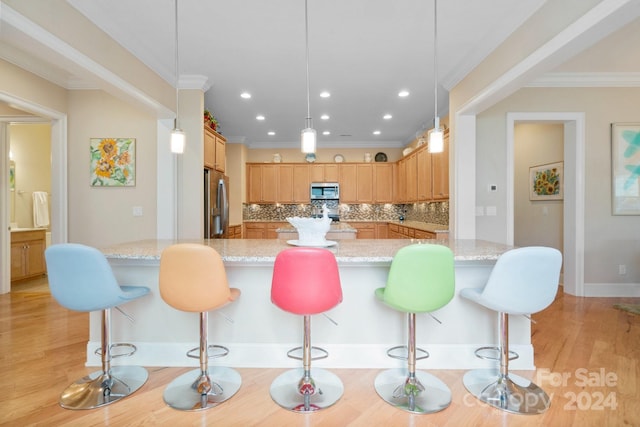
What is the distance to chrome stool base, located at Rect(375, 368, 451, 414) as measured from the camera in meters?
1.80

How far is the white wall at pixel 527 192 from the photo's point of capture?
4566 millimetres

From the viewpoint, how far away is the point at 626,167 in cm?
384

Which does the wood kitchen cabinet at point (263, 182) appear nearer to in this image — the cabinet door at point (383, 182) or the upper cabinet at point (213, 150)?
the cabinet door at point (383, 182)

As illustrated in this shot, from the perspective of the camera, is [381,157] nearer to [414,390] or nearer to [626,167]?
[626,167]

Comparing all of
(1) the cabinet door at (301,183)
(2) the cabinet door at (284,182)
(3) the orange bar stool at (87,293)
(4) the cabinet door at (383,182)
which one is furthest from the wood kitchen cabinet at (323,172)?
(3) the orange bar stool at (87,293)

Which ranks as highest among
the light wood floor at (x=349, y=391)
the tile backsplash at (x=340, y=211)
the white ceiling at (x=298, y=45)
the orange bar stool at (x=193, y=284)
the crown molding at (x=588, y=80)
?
the white ceiling at (x=298, y=45)

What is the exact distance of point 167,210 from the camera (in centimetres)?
385

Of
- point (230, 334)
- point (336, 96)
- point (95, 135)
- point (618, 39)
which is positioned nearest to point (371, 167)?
point (336, 96)

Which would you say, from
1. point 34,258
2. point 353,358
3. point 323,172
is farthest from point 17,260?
point 323,172

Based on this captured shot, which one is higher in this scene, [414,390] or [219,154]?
[219,154]

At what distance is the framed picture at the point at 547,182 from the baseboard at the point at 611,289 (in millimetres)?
1222

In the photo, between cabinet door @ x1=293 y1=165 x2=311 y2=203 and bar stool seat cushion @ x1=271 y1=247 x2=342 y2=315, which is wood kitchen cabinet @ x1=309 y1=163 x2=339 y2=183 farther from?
bar stool seat cushion @ x1=271 y1=247 x2=342 y2=315

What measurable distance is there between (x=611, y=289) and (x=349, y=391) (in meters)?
3.85

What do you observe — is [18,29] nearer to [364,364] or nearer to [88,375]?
[88,375]
